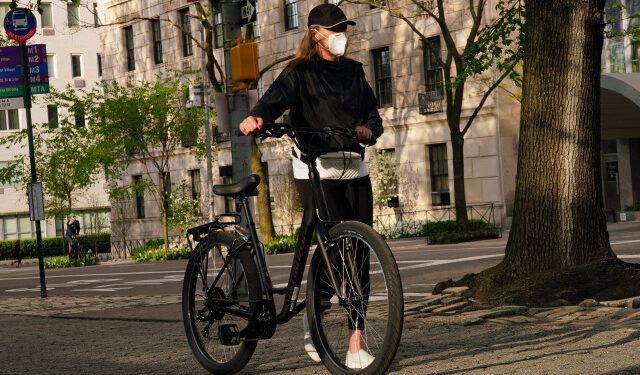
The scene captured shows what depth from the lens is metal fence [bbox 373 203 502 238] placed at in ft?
110

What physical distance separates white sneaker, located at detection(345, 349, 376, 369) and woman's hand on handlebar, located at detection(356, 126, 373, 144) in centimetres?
114

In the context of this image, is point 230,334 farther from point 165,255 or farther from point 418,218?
point 418,218

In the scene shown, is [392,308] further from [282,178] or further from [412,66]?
[282,178]

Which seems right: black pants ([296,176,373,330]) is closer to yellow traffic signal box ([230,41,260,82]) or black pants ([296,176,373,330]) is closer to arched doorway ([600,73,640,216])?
yellow traffic signal box ([230,41,260,82])

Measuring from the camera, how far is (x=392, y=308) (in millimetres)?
4773

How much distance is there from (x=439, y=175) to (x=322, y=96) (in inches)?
1202

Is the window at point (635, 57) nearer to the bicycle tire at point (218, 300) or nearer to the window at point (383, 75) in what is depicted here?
the window at point (383, 75)

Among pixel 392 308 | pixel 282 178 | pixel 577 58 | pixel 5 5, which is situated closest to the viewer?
pixel 392 308

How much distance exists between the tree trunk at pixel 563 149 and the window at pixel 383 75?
28.7 m

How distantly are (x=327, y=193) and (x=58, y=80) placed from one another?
70.2 metres

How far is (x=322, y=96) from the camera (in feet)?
19.8

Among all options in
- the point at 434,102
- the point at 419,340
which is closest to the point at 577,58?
the point at 419,340

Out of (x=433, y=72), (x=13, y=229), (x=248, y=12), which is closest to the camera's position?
(x=248, y=12)

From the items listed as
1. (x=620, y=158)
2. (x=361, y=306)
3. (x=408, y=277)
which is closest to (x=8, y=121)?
(x=620, y=158)
